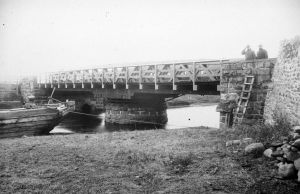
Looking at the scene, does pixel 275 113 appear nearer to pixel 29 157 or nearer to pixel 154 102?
pixel 29 157

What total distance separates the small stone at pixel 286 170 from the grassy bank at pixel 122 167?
53cm

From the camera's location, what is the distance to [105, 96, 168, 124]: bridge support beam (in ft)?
68.1

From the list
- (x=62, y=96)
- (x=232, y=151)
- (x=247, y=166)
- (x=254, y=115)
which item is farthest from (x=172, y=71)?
(x=62, y=96)

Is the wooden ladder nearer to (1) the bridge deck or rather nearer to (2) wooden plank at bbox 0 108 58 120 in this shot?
(1) the bridge deck

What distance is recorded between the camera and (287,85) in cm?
757

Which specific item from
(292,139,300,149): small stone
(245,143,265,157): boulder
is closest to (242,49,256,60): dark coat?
(245,143,265,157): boulder

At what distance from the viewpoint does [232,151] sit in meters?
6.31

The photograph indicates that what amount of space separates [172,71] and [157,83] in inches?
60.1

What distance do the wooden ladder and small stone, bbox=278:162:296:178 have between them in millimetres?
5380

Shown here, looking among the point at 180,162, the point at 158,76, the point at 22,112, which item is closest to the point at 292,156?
the point at 180,162

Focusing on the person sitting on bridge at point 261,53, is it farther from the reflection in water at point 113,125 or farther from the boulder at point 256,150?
the reflection in water at point 113,125

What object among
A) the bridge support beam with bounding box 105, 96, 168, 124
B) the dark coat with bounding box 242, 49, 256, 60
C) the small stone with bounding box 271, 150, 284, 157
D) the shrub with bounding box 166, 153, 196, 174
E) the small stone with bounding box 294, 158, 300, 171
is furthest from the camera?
the bridge support beam with bounding box 105, 96, 168, 124

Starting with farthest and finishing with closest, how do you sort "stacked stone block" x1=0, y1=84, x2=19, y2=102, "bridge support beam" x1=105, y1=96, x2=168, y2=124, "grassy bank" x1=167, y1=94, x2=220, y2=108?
"grassy bank" x1=167, y1=94, x2=220, y2=108, "stacked stone block" x1=0, y1=84, x2=19, y2=102, "bridge support beam" x1=105, y1=96, x2=168, y2=124

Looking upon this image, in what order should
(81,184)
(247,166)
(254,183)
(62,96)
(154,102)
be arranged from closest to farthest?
(254,183)
(81,184)
(247,166)
(154,102)
(62,96)
